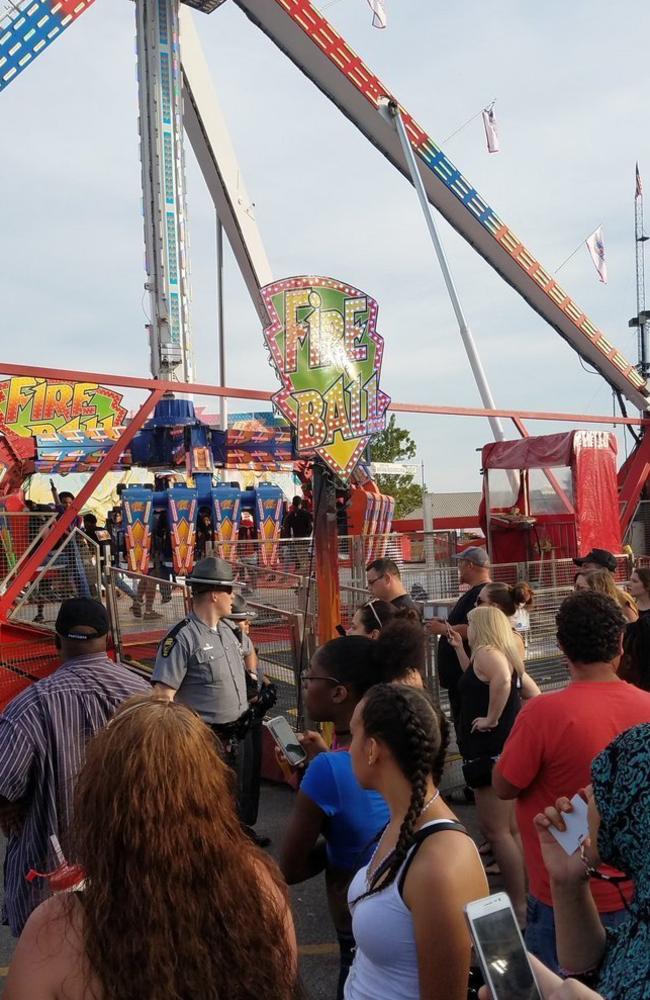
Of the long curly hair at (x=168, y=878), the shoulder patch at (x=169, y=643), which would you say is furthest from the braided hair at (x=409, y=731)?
the shoulder patch at (x=169, y=643)

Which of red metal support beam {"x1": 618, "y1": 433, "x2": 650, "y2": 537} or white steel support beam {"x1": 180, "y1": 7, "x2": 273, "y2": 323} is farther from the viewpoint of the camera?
white steel support beam {"x1": 180, "y1": 7, "x2": 273, "y2": 323}

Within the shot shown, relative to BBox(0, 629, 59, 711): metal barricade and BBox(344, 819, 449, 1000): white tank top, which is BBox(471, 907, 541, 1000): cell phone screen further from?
BBox(0, 629, 59, 711): metal barricade

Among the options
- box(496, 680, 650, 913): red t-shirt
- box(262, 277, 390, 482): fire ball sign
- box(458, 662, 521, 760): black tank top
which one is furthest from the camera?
box(262, 277, 390, 482): fire ball sign

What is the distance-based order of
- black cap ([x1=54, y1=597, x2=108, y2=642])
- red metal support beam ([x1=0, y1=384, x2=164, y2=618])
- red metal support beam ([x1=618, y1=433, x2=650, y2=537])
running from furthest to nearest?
red metal support beam ([x1=618, y1=433, x2=650, y2=537]), red metal support beam ([x1=0, y1=384, x2=164, y2=618]), black cap ([x1=54, y1=597, x2=108, y2=642])

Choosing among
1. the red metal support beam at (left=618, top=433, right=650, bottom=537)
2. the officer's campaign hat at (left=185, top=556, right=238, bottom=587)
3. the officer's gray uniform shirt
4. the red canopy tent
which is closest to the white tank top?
the officer's gray uniform shirt

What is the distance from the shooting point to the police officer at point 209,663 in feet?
14.9

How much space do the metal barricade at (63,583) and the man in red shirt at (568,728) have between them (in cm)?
654

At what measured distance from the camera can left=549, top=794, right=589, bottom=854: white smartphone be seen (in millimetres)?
1770

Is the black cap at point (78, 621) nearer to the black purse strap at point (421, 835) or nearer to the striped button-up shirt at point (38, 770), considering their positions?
the striped button-up shirt at point (38, 770)

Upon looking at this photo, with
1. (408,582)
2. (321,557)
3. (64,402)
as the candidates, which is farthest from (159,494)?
(64,402)

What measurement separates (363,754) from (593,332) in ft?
66.2

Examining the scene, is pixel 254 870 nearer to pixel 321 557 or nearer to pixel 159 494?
pixel 321 557

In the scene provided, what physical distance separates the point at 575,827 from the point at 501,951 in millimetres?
503

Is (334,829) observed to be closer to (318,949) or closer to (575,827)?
(575,827)
